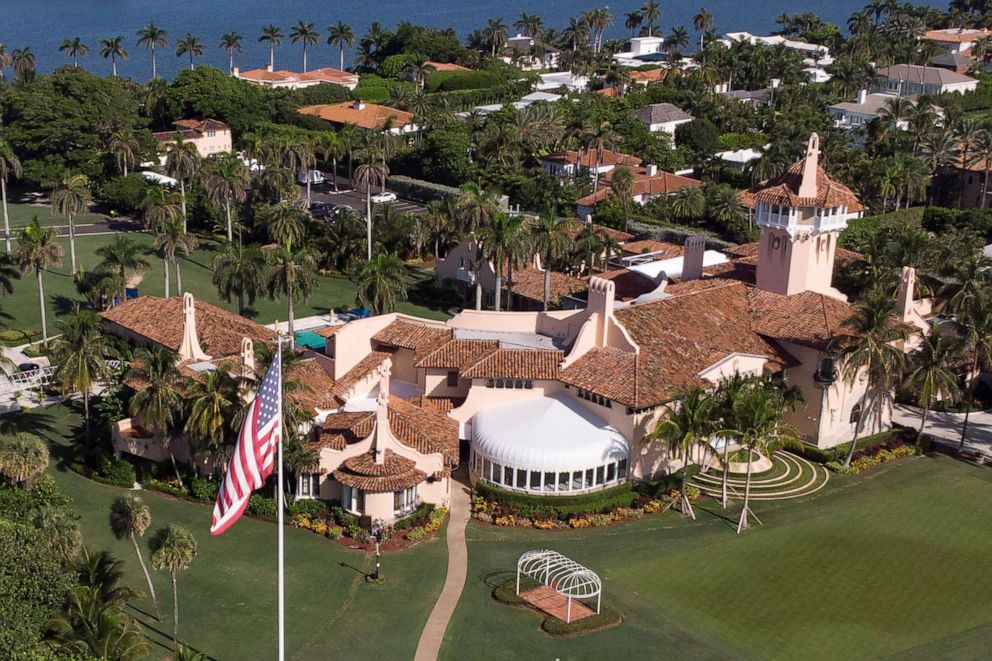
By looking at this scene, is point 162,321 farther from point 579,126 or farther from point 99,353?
point 579,126

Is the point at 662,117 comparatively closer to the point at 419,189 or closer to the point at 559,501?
the point at 419,189

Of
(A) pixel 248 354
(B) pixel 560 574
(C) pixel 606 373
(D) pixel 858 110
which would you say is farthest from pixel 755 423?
(D) pixel 858 110

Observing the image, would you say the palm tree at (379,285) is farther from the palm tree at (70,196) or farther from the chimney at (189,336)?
the palm tree at (70,196)

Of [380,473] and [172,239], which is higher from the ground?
[172,239]

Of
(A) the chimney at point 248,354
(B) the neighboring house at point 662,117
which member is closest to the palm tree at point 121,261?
(A) the chimney at point 248,354

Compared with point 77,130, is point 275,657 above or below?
below

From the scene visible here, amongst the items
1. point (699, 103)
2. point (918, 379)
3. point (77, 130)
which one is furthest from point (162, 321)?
point (699, 103)

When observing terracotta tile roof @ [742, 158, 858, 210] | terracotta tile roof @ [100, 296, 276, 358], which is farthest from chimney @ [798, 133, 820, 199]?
terracotta tile roof @ [100, 296, 276, 358]
